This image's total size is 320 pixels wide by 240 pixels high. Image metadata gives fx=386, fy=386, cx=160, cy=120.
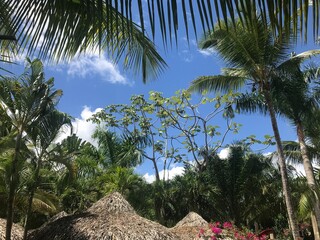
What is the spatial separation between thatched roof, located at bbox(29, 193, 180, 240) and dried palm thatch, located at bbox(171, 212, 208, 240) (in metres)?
1.48

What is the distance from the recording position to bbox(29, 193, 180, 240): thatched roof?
8.76 metres

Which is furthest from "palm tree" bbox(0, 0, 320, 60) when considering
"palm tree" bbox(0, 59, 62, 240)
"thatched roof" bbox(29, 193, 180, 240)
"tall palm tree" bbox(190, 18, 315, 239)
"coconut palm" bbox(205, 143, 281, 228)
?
"coconut palm" bbox(205, 143, 281, 228)

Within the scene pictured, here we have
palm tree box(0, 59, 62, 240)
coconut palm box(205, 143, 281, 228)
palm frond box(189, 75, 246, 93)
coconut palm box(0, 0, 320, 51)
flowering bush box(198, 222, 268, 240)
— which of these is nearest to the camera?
coconut palm box(0, 0, 320, 51)

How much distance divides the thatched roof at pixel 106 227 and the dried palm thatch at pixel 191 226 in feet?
4.86

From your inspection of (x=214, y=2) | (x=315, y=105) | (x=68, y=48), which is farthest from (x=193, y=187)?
(x=214, y=2)

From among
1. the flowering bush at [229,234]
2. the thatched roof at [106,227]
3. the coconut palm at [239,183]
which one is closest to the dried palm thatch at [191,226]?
the flowering bush at [229,234]

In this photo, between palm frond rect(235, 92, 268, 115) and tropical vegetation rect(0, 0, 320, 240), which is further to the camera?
palm frond rect(235, 92, 268, 115)

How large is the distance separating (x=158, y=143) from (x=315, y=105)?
11.8m

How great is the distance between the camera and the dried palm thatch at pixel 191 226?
10.8 m

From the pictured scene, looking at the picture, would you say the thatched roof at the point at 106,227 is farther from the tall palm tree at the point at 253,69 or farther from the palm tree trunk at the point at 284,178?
the tall palm tree at the point at 253,69

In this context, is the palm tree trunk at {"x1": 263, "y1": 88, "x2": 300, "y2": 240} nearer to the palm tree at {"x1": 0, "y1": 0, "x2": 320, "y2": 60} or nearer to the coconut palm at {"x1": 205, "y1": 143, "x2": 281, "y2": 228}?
the coconut palm at {"x1": 205, "y1": 143, "x2": 281, "y2": 228}

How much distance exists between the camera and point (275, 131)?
1230cm

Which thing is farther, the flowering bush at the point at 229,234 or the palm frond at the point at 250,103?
the palm frond at the point at 250,103

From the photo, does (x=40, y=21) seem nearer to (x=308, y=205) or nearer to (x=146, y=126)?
(x=308, y=205)
